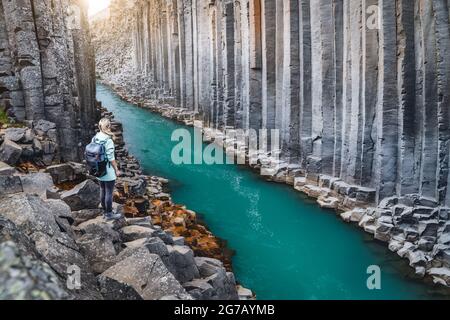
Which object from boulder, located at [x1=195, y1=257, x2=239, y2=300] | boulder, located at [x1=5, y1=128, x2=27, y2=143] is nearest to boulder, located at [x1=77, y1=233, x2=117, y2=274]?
boulder, located at [x1=195, y1=257, x2=239, y2=300]

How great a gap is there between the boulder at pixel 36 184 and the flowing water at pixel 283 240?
5364mm

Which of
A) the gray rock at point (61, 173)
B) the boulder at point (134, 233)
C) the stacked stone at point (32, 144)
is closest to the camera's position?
the boulder at point (134, 233)

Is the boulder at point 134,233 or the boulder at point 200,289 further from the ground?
the boulder at point 134,233

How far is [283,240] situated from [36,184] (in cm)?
775

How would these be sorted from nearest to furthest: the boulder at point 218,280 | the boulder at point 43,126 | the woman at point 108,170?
1. the boulder at point 218,280
2. the woman at point 108,170
3. the boulder at point 43,126

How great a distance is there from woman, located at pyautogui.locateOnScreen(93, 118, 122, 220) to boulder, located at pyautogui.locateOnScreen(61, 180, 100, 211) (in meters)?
0.42

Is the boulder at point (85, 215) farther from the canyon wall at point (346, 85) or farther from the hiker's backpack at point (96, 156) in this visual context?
the canyon wall at point (346, 85)

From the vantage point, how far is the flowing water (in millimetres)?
11422

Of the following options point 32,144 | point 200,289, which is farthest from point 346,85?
point 32,144

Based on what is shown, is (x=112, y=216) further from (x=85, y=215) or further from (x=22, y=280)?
(x=22, y=280)

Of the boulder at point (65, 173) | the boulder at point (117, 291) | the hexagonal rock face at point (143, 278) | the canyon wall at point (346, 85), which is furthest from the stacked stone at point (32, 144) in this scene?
the canyon wall at point (346, 85)

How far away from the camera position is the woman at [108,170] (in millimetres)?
9084

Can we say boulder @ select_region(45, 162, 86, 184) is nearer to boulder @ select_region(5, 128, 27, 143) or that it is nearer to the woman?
boulder @ select_region(5, 128, 27, 143)

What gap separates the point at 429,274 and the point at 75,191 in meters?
9.07
